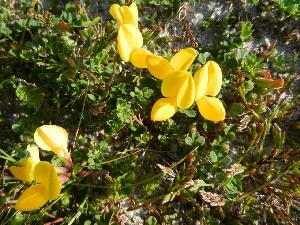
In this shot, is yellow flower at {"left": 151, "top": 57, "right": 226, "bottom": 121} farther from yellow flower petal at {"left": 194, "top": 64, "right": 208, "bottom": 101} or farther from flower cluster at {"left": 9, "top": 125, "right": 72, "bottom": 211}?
flower cluster at {"left": 9, "top": 125, "right": 72, "bottom": 211}

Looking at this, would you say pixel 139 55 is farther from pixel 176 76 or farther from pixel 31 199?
pixel 31 199

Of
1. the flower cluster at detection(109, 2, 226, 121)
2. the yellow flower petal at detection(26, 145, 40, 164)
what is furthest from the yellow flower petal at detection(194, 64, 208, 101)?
the yellow flower petal at detection(26, 145, 40, 164)

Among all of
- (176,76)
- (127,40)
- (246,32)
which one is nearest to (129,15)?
(127,40)

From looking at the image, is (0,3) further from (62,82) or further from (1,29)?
(62,82)

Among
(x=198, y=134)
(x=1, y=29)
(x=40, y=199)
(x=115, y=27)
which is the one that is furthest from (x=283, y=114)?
(x=1, y=29)

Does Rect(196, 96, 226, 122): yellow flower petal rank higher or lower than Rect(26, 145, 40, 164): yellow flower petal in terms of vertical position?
higher

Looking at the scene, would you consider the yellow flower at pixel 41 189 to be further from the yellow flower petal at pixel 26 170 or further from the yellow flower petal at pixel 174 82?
the yellow flower petal at pixel 174 82
